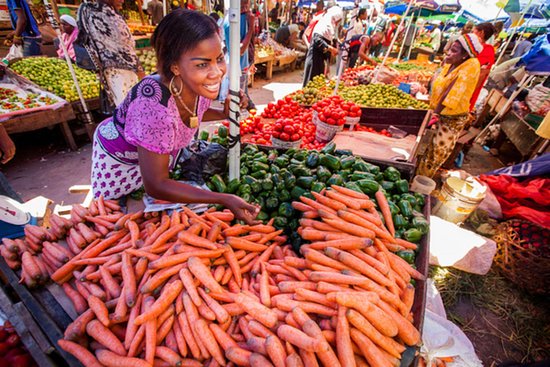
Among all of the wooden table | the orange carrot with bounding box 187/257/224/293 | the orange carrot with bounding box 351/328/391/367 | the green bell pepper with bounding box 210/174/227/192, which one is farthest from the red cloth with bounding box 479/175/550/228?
the wooden table

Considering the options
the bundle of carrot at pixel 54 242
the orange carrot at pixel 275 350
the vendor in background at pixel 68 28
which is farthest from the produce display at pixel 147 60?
the orange carrot at pixel 275 350

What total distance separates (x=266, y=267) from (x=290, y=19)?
20141mm

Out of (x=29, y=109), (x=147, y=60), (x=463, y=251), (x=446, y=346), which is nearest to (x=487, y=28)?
(x=463, y=251)

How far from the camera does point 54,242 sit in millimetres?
1828

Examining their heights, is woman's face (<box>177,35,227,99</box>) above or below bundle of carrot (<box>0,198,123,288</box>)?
above

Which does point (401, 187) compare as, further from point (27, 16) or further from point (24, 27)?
point (24, 27)

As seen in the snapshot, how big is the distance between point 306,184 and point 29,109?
545 cm

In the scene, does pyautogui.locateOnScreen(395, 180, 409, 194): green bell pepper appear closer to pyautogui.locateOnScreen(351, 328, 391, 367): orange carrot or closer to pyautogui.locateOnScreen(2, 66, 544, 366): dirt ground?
pyautogui.locateOnScreen(351, 328, 391, 367): orange carrot

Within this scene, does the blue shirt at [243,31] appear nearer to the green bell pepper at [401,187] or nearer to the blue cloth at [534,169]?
the green bell pepper at [401,187]

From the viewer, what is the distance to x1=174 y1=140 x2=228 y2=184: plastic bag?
2480 mm

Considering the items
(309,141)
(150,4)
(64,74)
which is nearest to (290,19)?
(150,4)

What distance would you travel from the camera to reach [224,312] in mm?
1342

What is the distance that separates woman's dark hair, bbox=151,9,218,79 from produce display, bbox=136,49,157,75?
6.64 meters

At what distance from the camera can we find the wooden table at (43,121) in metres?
4.57
